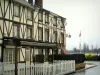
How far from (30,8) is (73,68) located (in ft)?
28.7

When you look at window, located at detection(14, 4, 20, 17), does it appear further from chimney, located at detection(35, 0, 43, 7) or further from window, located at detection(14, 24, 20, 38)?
chimney, located at detection(35, 0, 43, 7)

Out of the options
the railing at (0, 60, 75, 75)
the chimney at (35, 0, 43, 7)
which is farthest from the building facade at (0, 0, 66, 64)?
the chimney at (35, 0, 43, 7)

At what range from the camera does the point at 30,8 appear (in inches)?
1223

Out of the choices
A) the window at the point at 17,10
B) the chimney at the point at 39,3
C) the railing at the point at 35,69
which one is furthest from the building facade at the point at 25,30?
the chimney at the point at 39,3

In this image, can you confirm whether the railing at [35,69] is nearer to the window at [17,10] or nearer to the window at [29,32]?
the window at [17,10]

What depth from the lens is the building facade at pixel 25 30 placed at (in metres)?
25.5

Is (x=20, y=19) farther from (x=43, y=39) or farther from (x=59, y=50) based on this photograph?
(x=59, y=50)

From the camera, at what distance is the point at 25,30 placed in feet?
98.0

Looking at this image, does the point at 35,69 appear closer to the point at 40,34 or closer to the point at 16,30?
the point at 16,30

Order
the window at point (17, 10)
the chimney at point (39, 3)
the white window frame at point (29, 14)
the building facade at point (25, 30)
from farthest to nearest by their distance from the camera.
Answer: the chimney at point (39, 3)
the white window frame at point (29, 14)
the window at point (17, 10)
the building facade at point (25, 30)

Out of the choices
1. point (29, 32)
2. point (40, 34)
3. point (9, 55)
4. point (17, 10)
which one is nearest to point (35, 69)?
point (9, 55)

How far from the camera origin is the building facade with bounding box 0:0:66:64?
83.5 ft

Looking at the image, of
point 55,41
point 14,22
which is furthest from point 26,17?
point 55,41

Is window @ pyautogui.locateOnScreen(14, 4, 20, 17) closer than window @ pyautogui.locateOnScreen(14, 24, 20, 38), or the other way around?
window @ pyautogui.locateOnScreen(14, 24, 20, 38)
